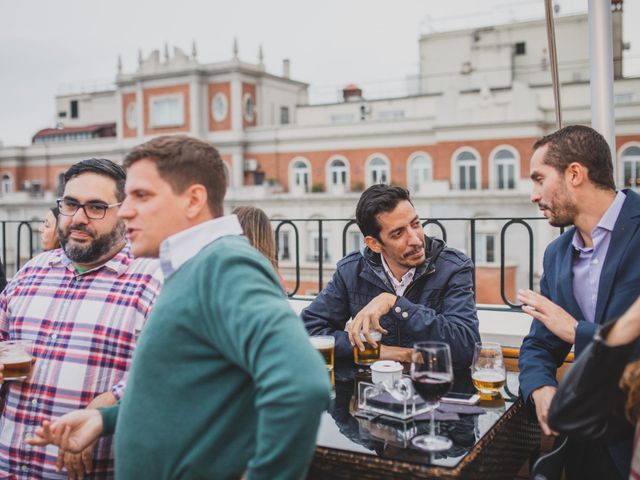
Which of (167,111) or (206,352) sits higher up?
(167,111)

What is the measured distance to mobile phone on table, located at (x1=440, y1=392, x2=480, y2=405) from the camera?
6.97 ft

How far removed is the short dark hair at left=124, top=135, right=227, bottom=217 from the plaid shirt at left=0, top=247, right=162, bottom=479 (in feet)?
2.87

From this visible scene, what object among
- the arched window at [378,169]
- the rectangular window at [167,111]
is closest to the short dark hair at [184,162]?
the arched window at [378,169]

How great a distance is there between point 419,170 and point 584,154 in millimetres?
31338

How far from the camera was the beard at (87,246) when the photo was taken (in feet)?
7.71

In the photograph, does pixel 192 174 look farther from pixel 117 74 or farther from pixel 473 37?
pixel 117 74

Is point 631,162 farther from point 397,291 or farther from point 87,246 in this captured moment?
point 87,246

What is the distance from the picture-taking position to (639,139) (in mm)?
28453

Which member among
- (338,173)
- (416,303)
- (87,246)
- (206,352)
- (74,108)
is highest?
(74,108)

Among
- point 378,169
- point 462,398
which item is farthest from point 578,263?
point 378,169

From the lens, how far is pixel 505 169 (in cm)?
3073

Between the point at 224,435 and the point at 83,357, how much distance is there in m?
1.03

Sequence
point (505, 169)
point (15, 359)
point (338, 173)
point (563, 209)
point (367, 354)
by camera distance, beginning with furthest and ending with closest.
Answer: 1. point (338, 173)
2. point (505, 169)
3. point (367, 354)
4. point (563, 209)
5. point (15, 359)

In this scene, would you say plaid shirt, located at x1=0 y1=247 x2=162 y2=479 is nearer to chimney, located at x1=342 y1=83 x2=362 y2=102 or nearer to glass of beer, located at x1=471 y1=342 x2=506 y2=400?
glass of beer, located at x1=471 y1=342 x2=506 y2=400
